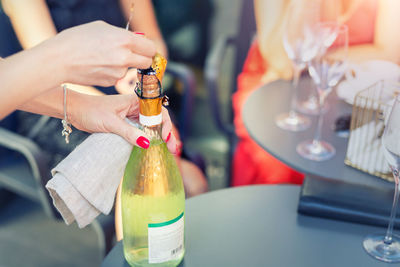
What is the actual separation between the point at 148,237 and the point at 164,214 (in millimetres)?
64

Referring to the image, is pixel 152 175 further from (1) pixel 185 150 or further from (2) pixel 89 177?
(1) pixel 185 150

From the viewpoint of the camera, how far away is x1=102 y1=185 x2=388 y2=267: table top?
738mm

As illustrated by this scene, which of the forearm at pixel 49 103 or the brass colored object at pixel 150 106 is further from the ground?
the brass colored object at pixel 150 106

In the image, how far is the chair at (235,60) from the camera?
1.62 meters

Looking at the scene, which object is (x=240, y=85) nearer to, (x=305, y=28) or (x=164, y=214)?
(x=305, y=28)

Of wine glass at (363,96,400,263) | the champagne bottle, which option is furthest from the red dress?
the champagne bottle

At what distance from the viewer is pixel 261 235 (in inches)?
31.4

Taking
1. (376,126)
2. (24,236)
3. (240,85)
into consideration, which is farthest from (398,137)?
(24,236)

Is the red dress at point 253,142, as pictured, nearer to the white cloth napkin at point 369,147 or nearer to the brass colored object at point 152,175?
the white cloth napkin at point 369,147

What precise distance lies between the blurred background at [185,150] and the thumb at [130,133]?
2.01 ft

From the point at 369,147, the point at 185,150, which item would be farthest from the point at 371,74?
the point at 185,150

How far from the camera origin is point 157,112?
0.63 metres

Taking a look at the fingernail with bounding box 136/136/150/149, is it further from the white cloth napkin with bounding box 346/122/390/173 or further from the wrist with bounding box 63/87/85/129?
the white cloth napkin with bounding box 346/122/390/173

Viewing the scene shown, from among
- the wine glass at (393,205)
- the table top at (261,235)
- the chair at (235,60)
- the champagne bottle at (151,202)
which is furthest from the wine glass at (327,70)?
the chair at (235,60)
